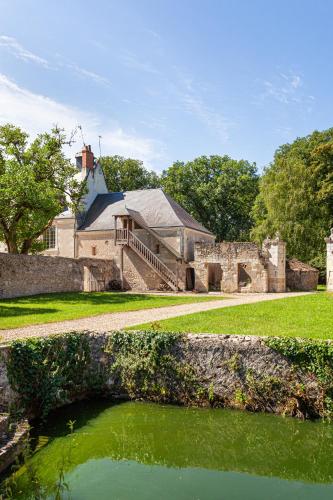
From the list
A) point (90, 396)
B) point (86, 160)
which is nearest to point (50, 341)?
point (90, 396)

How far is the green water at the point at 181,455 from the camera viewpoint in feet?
20.9

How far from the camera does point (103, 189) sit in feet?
117

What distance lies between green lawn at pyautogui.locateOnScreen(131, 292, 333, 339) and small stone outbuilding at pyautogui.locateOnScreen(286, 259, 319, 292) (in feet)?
38.1

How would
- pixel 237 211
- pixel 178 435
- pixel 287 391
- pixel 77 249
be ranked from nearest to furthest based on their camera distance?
pixel 178 435, pixel 287 391, pixel 77 249, pixel 237 211

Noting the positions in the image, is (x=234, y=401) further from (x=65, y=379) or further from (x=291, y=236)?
(x=291, y=236)

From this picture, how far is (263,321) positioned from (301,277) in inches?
645

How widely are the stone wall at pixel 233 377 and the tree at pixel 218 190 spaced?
3635 centimetres

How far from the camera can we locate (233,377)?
30.6ft

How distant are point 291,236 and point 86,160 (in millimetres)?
15965

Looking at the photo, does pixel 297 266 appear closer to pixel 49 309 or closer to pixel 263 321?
pixel 263 321

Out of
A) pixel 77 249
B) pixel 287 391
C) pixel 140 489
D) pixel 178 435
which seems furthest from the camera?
pixel 77 249

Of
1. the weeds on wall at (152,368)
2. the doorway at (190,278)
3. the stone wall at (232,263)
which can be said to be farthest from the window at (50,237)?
the weeds on wall at (152,368)

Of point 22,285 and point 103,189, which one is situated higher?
point 103,189

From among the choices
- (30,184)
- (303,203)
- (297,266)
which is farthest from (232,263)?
(30,184)
